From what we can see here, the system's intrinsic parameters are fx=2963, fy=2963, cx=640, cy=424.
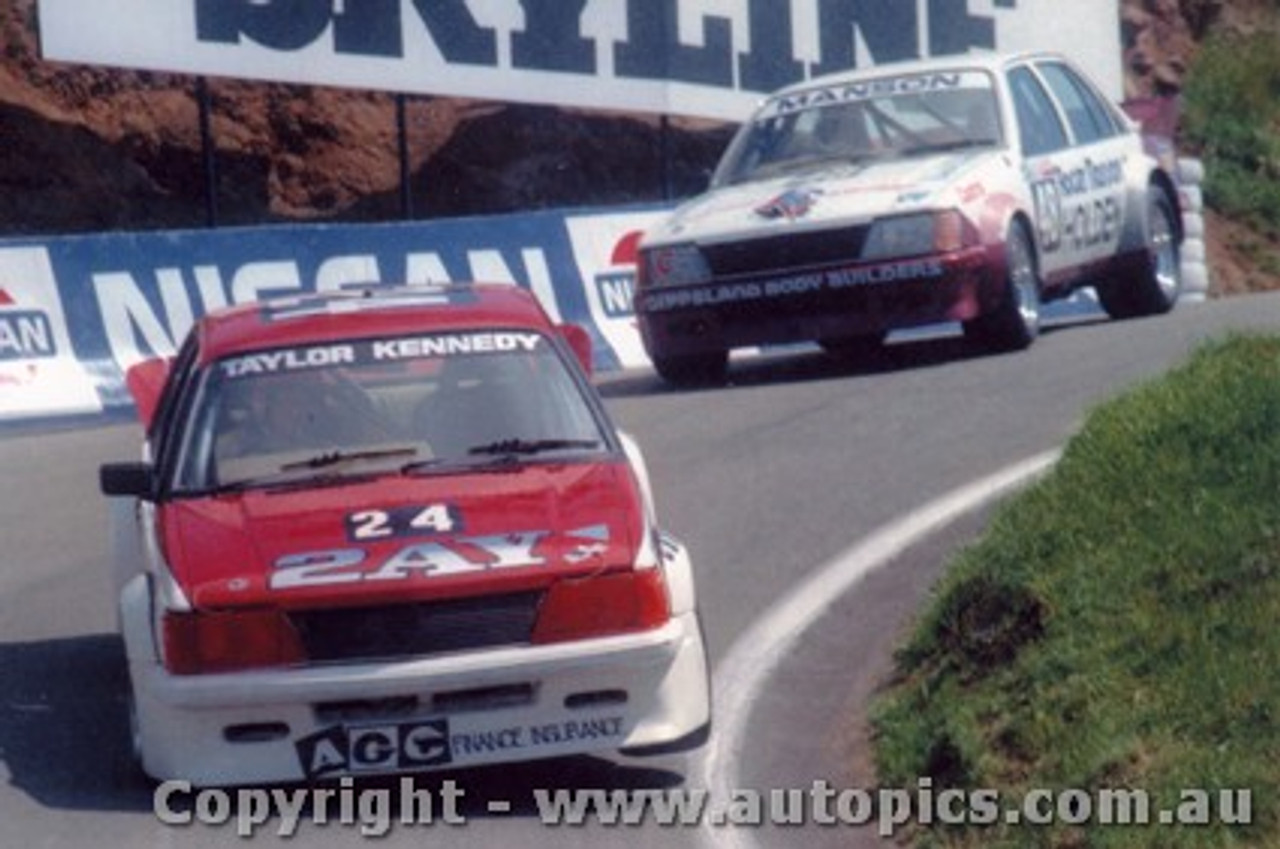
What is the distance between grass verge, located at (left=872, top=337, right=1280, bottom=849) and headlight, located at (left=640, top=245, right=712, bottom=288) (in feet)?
21.0

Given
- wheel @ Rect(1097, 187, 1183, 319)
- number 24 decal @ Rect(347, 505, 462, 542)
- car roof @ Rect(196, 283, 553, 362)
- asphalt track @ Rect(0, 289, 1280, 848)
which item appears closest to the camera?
number 24 decal @ Rect(347, 505, 462, 542)

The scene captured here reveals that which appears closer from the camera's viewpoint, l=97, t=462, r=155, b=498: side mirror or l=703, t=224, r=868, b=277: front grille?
l=97, t=462, r=155, b=498: side mirror

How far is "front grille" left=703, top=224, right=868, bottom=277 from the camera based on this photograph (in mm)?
17141

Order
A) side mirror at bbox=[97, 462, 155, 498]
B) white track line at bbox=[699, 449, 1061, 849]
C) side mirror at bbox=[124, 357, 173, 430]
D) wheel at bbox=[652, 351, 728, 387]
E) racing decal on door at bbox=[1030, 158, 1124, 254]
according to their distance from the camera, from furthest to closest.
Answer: racing decal on door at bbox=[1030, 158, 1124, 254] → wheel at bbox=[652, 351, 728, 387] → side mirror at bbox=[124, 357, 173, 430] → side mirror at bbox=[97, 462, 155, 498] → white track line at bbox=[699, 449, 1061, 849]

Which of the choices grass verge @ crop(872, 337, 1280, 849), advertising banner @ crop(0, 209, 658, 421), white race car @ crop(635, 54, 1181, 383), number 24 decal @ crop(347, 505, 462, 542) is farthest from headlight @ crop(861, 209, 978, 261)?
number 24 decal @ crop(347, 505, 462, 542)

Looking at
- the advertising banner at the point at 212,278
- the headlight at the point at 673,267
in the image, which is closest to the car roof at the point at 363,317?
the headlight at the point at 673,267

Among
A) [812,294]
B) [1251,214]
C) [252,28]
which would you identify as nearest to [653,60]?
[252,28]

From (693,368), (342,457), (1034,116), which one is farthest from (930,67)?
(342,457)

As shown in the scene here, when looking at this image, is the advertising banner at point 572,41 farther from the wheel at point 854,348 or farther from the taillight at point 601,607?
the taillight at point 601,607

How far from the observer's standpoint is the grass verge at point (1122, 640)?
309 inches

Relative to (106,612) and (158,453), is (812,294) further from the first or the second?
(158,453)

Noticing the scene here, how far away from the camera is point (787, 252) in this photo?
1722cm

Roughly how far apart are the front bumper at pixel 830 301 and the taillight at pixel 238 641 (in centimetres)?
903

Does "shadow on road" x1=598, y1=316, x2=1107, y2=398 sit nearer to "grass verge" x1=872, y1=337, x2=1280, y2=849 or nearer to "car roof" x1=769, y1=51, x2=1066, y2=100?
"car roof" x1=769, y1=51, x2=1066, y2=100
